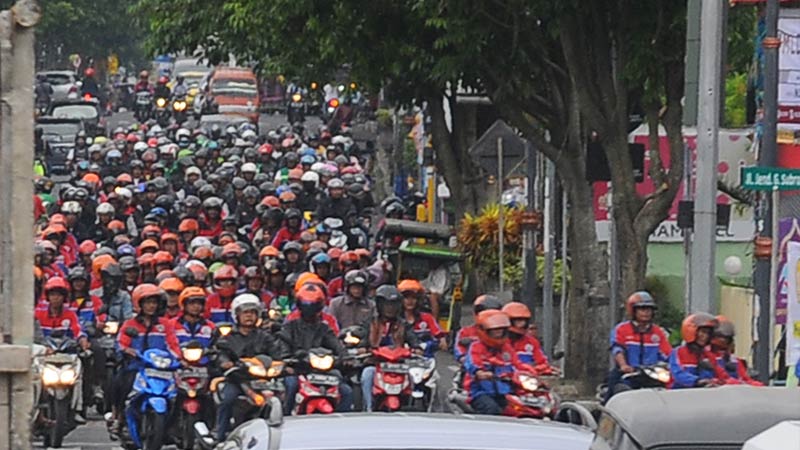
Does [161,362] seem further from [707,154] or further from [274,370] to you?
[707,154]

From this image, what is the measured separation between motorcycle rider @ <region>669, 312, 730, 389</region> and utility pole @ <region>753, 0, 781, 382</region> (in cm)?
101

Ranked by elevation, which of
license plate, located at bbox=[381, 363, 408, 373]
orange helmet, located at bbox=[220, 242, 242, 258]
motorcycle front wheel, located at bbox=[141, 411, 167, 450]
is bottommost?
motorcycle front wheel, located at bbox=[141, 411, 167, 450]

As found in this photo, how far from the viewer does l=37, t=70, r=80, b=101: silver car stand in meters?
72.8

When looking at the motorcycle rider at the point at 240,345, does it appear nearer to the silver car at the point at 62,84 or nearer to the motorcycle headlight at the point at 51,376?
the motorcycle headlight at the point at 51,376

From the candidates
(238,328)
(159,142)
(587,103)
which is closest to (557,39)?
(587,103)

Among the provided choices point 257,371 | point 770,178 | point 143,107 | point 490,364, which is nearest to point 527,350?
point 490,364

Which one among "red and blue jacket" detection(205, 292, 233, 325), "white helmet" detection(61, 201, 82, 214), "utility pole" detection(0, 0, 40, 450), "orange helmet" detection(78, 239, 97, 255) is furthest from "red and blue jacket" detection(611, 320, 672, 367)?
"white helmet" detection(61, 201, 82, 214)

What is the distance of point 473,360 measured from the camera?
51.2 feet

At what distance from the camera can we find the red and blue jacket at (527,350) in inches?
627

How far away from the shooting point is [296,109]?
245ft

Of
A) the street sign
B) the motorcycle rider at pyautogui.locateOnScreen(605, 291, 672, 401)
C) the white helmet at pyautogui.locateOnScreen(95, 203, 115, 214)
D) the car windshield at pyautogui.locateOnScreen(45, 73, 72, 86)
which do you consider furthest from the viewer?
the car windshield at pyautogui.locateOnScreen(45, 73, 72, 86)

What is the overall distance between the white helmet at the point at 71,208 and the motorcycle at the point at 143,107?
44125mm

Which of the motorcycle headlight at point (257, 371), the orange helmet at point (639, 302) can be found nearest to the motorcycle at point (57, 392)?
the motorcycle headlight at point (257, 371)

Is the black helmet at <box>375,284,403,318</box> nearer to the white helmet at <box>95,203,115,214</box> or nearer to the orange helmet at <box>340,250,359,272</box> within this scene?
the orange helmet at <box>340,250,359,272</box>
